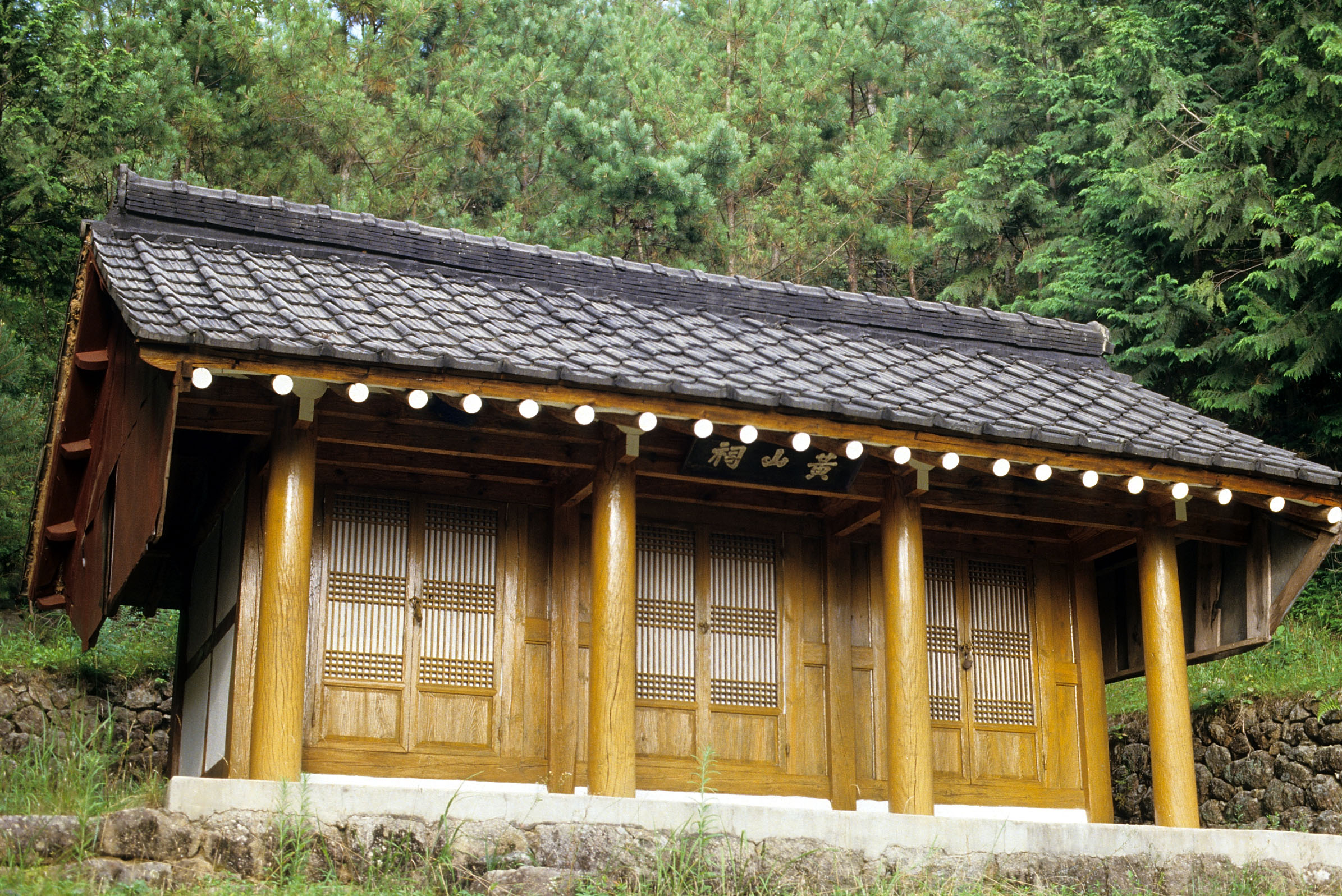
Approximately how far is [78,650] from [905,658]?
1054cm

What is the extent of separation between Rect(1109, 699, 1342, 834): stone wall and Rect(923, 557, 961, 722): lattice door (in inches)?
110

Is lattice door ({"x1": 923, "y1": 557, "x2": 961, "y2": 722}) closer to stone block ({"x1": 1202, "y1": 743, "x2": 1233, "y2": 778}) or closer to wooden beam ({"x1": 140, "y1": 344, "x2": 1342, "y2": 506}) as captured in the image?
wooden beam ({"x1": 140, "y1": 344, "x2": 1342, "y2": 506})

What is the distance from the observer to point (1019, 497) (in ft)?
32.3

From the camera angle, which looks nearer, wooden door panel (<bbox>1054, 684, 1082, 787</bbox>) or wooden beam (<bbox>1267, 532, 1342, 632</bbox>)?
wooden beam (<bbox>1267, 532, 1342, 632</bbox>)

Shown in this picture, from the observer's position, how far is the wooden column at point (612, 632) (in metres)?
8.10

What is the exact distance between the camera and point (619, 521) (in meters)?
8.50

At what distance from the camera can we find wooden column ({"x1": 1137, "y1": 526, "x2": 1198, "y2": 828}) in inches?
361

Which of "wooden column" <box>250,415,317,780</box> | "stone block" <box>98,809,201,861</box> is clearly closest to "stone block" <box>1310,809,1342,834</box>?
"wooden column" <box>250,415,317,780</box>

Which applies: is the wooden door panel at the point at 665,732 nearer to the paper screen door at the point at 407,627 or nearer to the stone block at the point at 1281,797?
the paper screen door at the point at 407,627

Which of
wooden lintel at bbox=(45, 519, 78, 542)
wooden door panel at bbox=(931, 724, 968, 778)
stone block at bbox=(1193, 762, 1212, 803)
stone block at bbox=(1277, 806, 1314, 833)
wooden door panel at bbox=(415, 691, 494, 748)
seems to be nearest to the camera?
wooden door panel at bbox=(415, 691, 494, 748)

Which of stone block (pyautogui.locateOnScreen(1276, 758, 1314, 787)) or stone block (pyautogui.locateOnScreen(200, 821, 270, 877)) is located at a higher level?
stone block (pyautogui.locateOnScreen(1276, 758, 1314, 787))

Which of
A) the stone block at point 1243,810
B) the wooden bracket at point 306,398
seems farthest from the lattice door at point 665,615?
the stone block at point 1243,810

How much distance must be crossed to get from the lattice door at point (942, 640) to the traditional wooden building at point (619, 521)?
0.04m

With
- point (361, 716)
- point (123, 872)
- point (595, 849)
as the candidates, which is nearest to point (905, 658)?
point (595, 849)
